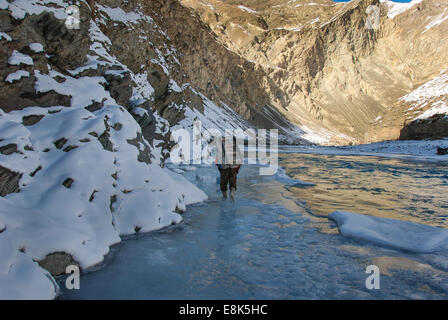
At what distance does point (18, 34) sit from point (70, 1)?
350 cm

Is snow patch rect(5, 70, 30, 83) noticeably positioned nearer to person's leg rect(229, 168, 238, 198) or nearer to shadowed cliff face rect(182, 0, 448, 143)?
person's leg rect(229, 168, 238, 198)

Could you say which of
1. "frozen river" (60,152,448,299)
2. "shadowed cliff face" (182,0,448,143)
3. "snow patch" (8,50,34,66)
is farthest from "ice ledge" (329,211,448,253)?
"shadowed cliff face" (182,0,448,143)

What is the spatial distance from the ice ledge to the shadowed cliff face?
355 feet

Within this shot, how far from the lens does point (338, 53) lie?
148 metres

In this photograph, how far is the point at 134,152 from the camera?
6254 mm

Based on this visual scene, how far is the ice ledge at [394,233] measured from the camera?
4484mm

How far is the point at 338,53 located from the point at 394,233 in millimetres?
163310

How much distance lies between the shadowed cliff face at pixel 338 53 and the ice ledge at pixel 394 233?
4259 inches

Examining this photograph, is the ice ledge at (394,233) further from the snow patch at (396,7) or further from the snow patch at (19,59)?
the snow patch at (396,7)

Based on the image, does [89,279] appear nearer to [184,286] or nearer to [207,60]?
[184,286]

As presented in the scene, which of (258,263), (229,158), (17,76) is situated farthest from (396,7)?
(258,263)
